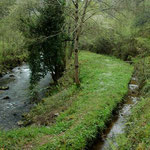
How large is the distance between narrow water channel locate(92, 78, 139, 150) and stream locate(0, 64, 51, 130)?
4818mm

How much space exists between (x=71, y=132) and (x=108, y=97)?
150 inches

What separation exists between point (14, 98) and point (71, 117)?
6.45 m

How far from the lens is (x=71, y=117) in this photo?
23.6ft

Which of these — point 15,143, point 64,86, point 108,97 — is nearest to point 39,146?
point 15,143

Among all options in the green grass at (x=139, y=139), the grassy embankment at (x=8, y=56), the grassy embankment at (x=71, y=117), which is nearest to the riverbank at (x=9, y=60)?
the grassy embankment at (x=8, y=56)

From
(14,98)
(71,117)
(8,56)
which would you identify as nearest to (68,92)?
(71,117)

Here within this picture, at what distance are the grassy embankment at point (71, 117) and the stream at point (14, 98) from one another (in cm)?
124

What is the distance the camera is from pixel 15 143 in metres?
5.64

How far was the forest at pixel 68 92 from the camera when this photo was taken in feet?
19.2

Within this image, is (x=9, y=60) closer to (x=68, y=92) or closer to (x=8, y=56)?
(x=8, y=56)

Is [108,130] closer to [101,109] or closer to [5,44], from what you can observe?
[101,109]

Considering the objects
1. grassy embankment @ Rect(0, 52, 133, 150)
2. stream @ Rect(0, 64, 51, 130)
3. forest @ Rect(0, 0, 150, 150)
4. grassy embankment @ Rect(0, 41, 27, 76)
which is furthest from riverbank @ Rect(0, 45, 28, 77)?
grassy embankment @ Rect(0, 52, 133, 150)

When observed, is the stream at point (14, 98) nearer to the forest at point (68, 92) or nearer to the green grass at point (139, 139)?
the forest at point (68, 92)

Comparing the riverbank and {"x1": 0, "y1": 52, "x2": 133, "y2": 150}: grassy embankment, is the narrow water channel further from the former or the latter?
the riverbank
